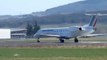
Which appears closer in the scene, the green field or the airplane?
the green field

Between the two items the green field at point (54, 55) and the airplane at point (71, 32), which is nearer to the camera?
the green field at point (54, 55)

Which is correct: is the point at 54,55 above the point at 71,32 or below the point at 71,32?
above

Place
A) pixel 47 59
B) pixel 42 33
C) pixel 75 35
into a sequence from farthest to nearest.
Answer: pixel 42 33 → pixel 75 35 → pixel 47 59

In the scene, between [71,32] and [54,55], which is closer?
[54,55]

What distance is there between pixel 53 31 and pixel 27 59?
7132 cm

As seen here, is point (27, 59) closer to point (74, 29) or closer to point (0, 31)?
point (74, 29)

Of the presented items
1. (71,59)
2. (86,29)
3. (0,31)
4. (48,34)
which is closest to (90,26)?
(86,29)

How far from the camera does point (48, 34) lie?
118m

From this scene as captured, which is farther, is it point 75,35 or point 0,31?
point 0,31

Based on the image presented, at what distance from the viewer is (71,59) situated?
154ft

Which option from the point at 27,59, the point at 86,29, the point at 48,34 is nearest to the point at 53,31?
the point at 48,34

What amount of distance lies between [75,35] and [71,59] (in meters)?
65.9

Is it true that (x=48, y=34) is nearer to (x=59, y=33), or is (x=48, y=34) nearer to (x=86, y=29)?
(x=59, y=33)

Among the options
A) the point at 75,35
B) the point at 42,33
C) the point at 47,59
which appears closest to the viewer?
the point at 47,59
